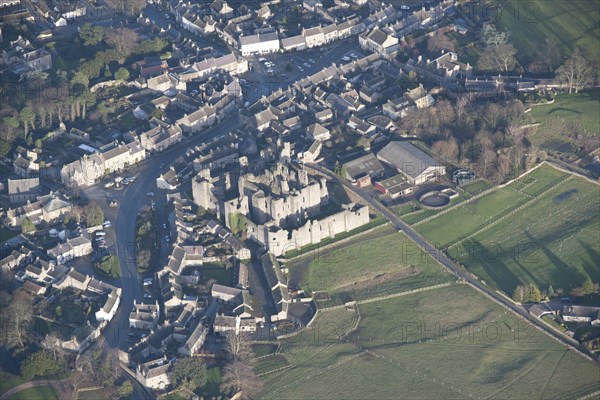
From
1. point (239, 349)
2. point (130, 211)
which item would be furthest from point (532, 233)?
point (130, 211)

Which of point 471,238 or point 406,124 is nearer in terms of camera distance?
point 471,238

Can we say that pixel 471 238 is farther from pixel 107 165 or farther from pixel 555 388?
pixel 107 165

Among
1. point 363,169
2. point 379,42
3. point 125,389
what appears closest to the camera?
point 125,389

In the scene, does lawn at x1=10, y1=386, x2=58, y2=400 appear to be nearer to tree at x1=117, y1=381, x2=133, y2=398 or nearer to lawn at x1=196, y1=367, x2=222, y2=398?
tree at x1=117, y1=381, x2=133, y2=398

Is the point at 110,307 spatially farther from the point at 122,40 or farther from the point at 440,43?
the point at 440,43

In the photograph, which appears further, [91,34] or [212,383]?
[91,34]

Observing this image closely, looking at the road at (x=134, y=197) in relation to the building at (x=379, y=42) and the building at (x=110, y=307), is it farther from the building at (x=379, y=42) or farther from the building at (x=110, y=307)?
the building at (x=379, y=42)

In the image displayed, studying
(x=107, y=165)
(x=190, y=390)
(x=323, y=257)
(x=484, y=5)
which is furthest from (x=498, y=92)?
(x=190, y=390)
